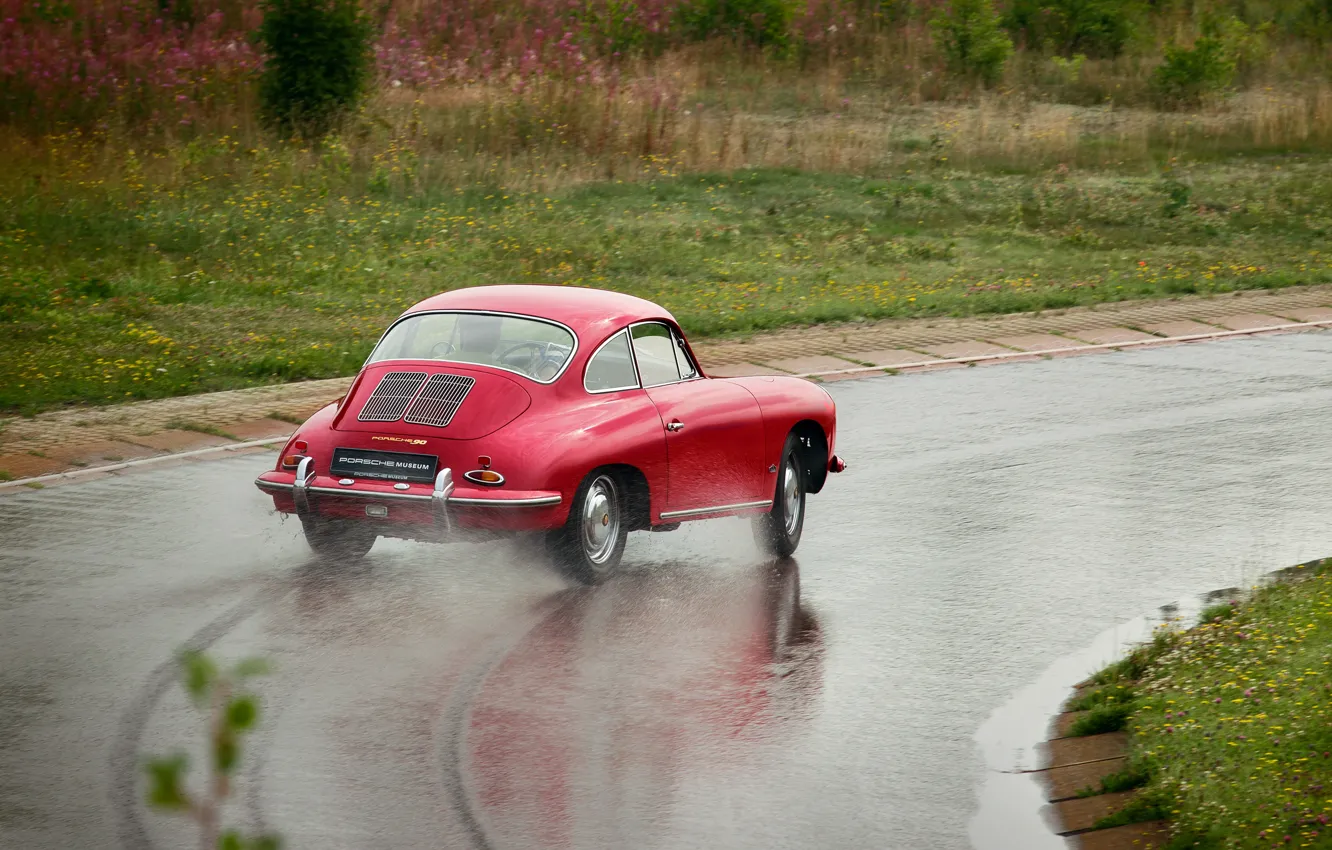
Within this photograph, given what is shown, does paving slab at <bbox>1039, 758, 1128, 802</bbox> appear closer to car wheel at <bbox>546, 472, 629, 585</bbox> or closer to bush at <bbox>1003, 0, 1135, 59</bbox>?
car wheel at <bbox>546, 472, 629, 585</bbox>

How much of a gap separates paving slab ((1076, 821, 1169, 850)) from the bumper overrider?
3.54 metres

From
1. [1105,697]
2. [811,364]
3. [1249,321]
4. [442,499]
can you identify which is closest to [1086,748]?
[1105,697]

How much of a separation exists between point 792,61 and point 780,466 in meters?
28.7

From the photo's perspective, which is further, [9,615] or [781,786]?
[9,615]

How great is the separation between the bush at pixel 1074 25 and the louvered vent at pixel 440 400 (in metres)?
34.2

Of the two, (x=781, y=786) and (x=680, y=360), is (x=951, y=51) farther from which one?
(x=781, y=786)

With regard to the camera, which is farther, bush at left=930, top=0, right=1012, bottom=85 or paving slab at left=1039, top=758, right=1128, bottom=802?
bush at left=930, top=0, right=1012, bottom=85

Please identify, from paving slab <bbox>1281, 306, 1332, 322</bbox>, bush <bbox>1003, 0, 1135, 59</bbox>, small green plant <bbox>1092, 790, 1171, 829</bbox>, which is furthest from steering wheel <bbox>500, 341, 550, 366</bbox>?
bush <bbox>1003, 0, 1135, 59</bbox>

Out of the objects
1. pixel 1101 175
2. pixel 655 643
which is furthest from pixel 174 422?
pixel 1101 175

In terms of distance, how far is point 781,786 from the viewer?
22.2 feet

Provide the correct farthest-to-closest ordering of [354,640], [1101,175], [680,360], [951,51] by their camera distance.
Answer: [951,51] → [1101,175] → [680,360] → [354,640]

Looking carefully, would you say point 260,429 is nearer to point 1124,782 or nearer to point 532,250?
point 532,250

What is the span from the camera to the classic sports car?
29.8 feet

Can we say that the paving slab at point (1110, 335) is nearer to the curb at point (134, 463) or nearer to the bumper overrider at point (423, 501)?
the curb at point (134, 463)
